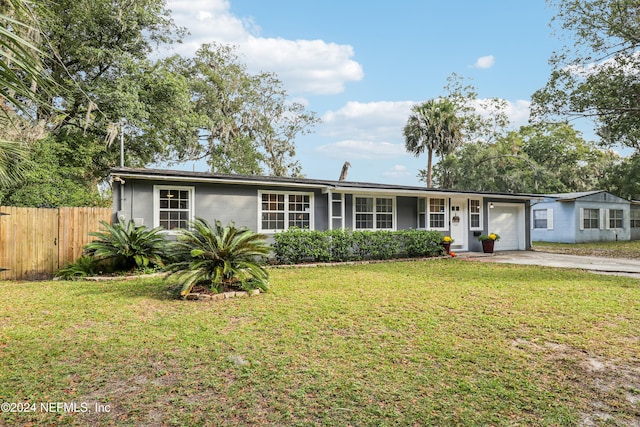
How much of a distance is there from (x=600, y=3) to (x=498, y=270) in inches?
482

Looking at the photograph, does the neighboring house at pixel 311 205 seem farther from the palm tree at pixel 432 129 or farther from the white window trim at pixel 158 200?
the palm tree at pixel 432 129

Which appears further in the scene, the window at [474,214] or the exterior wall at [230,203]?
the window at [474,214]

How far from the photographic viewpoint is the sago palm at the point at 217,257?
6.17m

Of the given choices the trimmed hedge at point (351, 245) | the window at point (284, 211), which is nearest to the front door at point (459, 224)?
the trimmed hedge at point (351, 245)

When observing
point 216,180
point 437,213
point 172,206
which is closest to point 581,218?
point 437,213

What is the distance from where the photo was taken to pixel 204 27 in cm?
2136

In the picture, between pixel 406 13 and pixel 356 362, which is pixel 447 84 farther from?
pixel 356 362

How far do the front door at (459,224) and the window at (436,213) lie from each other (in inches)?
16.5

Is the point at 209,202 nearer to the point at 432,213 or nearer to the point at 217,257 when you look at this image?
the point at 217,257

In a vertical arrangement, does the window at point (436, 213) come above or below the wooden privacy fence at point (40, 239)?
above

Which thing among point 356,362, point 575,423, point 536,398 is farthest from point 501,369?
point 356,362

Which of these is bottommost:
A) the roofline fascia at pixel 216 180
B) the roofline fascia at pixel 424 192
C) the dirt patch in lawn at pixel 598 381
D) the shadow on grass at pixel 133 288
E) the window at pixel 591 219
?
the dirt patch in lawn at pixel 598 381

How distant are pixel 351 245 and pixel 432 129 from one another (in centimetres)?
1168

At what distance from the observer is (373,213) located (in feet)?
42.9
